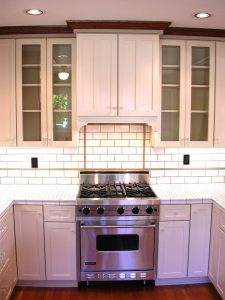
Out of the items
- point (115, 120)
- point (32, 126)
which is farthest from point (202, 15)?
point (32, 126)

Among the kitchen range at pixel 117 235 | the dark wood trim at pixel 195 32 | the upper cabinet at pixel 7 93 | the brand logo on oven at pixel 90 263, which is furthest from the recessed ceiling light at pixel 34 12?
the brand logo on oven at pixel 90 263

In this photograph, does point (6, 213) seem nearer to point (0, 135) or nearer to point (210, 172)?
point (0, 135)

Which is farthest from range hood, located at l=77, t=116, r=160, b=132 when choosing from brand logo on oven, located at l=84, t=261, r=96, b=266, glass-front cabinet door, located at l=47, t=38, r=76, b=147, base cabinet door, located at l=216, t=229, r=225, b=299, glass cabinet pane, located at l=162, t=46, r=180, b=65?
brand logo on oven, located at l=84, t=261, r=96, b=266

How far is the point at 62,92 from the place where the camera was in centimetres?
286

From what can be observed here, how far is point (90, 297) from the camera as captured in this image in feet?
A: 8.73

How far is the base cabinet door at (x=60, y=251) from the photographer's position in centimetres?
269

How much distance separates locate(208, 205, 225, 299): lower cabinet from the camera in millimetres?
2486

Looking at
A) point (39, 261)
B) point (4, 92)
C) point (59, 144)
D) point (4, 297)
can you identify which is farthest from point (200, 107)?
point (4, 297)

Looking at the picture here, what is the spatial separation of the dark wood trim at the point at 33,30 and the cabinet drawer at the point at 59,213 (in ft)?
5.43

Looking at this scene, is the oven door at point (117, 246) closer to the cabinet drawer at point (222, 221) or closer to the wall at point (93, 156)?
the cabinet drawer at point (222, 221)

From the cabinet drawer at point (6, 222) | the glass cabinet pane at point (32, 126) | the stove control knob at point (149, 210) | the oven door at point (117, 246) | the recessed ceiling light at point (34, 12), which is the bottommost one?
the oven door at point (117, 246)

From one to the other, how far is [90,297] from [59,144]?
148 cm

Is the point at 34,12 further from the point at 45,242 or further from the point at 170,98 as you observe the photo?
the point at 45,242

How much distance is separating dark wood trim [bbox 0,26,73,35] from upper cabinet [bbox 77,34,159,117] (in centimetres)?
19
